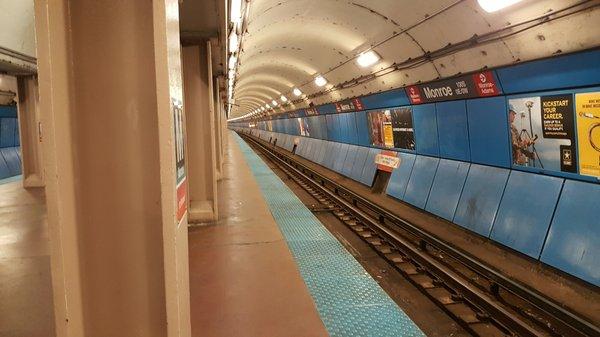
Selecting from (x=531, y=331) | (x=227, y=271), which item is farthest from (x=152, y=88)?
(x=531, y=331)

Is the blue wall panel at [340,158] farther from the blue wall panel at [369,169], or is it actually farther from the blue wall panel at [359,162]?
the blue wall panel at [369,169]

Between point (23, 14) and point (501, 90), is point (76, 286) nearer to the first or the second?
point (501, 90)

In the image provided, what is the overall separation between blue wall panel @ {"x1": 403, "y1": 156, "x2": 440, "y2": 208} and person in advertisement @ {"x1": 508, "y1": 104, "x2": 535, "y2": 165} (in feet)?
8.14

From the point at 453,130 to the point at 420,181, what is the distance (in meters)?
1.68

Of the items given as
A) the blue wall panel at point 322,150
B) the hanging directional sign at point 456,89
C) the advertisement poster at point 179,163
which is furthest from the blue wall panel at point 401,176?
the advertisement poster at point 179,163

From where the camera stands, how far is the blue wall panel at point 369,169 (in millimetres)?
12445

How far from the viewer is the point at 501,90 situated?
21.0 feet

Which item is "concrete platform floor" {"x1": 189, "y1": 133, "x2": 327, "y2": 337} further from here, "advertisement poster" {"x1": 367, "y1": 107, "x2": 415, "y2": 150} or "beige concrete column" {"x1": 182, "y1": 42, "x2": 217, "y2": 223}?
"advertisement poster" {"x1": 367, "y1": 107, "x2": 415, "y2": 150}

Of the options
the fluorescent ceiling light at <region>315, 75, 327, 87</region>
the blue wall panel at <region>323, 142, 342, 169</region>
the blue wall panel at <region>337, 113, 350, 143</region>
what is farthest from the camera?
the blue wall panel at <region>323, 142, 342, 169</region>

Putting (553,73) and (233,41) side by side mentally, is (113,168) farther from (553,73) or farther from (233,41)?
(553,73)

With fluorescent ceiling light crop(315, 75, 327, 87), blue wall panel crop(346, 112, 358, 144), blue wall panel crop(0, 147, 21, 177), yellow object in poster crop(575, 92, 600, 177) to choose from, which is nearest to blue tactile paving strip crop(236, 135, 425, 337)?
yellow object in poster crop(575, 92, 600, 177)

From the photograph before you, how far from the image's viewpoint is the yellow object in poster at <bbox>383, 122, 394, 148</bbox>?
11125mm

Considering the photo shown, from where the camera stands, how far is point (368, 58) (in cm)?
866

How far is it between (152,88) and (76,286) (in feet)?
3.03
